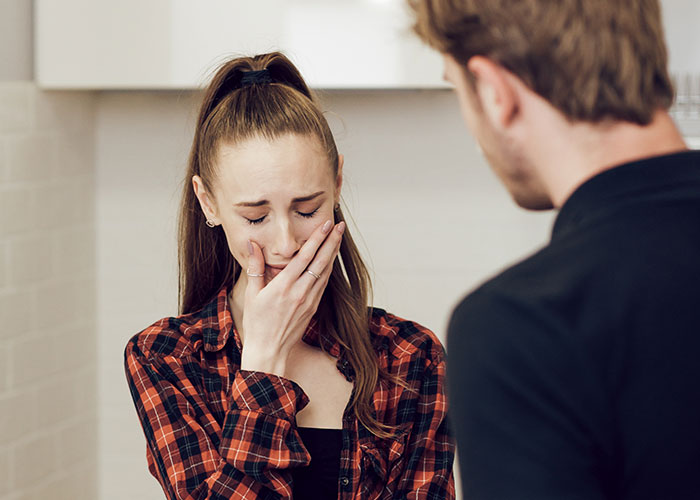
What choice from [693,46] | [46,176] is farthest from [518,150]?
[46,176]

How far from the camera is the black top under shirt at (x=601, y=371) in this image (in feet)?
2.06

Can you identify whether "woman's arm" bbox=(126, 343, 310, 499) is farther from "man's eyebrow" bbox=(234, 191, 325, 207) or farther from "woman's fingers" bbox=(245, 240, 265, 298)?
"man's eyebrow" bbox=(234, 191, 325, 207)

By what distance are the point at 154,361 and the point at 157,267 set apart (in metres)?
1.06

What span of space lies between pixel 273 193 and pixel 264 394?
0.31 metres

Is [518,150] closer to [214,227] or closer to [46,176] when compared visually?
[214,227]

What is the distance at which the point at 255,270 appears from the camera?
143 cm

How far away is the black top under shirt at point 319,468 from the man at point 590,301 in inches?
30.0

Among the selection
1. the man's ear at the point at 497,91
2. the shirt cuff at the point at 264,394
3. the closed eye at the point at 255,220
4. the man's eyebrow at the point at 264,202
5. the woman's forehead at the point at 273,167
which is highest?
the man's ear at the point at 497,91

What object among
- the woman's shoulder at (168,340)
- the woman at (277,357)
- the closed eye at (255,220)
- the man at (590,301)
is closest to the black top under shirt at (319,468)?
the woman at (277,357)

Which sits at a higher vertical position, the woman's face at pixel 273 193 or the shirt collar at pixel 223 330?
the woman's face at pixel 273 193

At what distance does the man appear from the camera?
63cm

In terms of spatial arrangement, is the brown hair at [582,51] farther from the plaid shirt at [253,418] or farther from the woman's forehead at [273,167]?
the plaid shirt at [253,418]

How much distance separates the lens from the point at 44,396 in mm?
2258

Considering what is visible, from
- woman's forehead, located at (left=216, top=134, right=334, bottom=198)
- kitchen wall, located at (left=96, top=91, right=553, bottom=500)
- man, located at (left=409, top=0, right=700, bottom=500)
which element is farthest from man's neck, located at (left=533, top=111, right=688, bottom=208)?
kitchen wall, located at (left=96, top=91, right=553, bottom=500)
